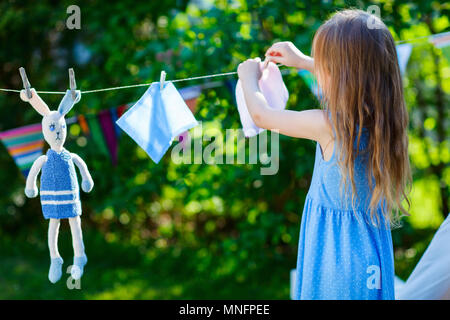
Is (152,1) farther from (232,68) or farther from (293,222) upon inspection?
(293,222)

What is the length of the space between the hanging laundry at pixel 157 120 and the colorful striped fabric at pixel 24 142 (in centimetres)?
54

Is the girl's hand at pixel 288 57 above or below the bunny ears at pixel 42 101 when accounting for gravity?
above

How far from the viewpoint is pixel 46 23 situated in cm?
343

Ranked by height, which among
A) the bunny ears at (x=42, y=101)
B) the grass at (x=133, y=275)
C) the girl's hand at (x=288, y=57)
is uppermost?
the girl's hand at (x=288, y=57)

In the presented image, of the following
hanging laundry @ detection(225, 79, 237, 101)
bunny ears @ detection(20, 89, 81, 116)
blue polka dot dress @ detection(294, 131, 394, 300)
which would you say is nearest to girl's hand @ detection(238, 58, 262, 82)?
→ blue polka dot dress @ detection(294, 131, 394, 300)

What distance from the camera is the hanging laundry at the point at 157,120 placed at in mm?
1647

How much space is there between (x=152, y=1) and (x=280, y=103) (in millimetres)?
1629

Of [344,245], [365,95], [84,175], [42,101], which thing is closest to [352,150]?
[365,95]

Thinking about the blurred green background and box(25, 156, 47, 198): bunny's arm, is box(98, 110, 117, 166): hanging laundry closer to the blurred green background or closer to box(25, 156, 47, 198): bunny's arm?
the blurred green background

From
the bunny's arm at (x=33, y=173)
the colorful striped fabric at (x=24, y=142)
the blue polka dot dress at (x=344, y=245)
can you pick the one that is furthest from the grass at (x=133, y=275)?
A: the bunny's arm at (x=33, y=173)

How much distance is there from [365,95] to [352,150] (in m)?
0.17

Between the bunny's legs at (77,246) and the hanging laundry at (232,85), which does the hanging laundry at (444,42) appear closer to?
the hanging laundry at (232,85)

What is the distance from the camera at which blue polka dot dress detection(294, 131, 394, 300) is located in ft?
5.14

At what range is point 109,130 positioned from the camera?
7.47ft
